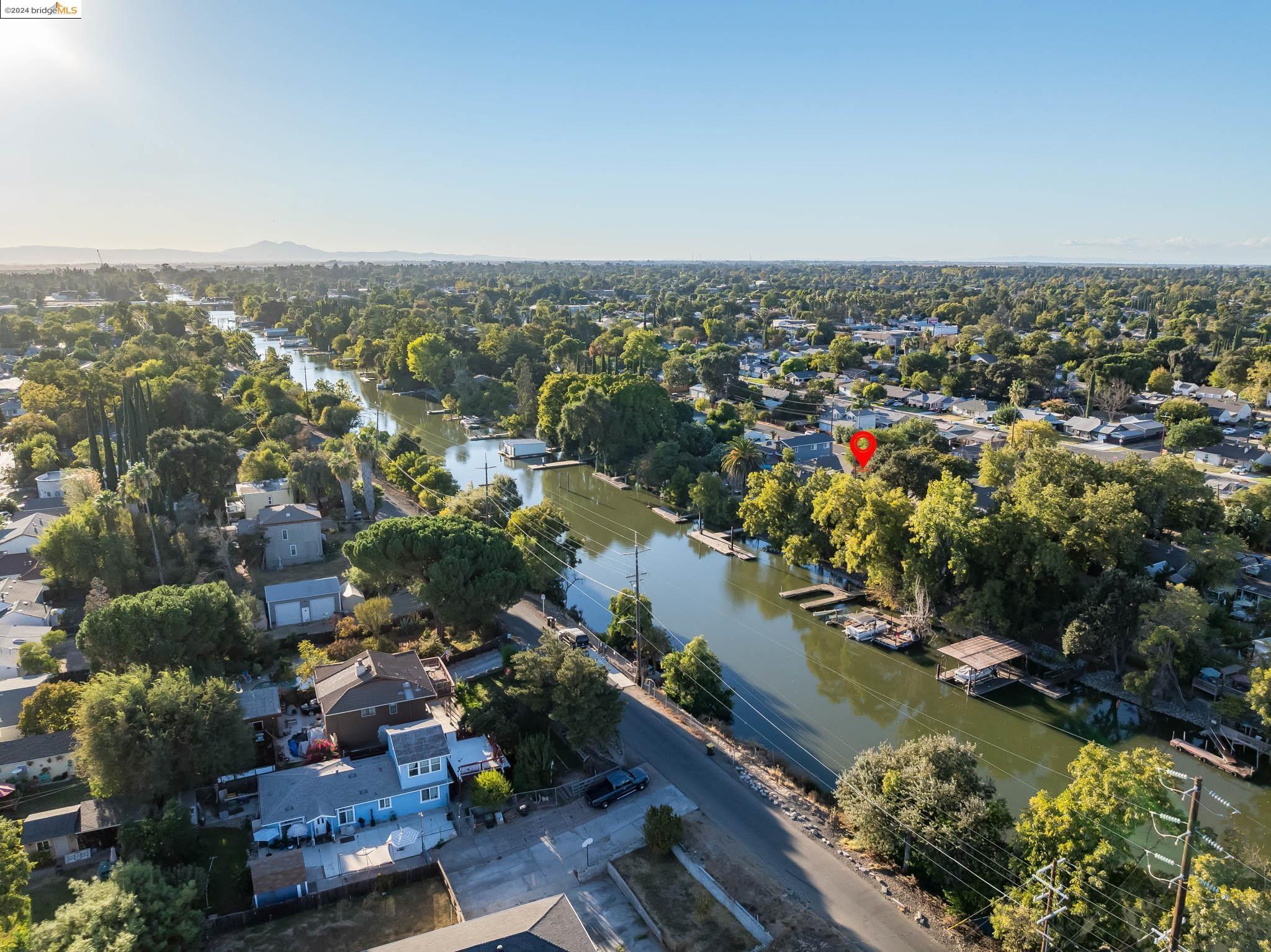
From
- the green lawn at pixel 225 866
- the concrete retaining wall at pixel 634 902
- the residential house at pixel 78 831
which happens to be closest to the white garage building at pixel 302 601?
the residential house at pixel 78 831

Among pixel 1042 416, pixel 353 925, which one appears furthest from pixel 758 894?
pixel 1042 416

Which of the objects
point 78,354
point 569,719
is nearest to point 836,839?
point 569,719

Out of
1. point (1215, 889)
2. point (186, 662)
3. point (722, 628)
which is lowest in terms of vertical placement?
point (722, 628)

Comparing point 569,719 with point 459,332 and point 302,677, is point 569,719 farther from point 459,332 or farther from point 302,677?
point 459,332

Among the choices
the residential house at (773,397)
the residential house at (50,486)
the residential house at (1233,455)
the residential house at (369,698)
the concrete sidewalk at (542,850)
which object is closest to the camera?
the concrete sidewalk at (542,850)

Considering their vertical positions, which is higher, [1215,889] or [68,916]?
[1215,889]

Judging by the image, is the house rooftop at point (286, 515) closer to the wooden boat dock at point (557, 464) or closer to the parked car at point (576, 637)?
the parked car at point (576, 637)

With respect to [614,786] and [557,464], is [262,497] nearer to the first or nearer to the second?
[557,464]

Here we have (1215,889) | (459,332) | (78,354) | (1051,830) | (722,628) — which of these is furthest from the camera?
(459,332)
